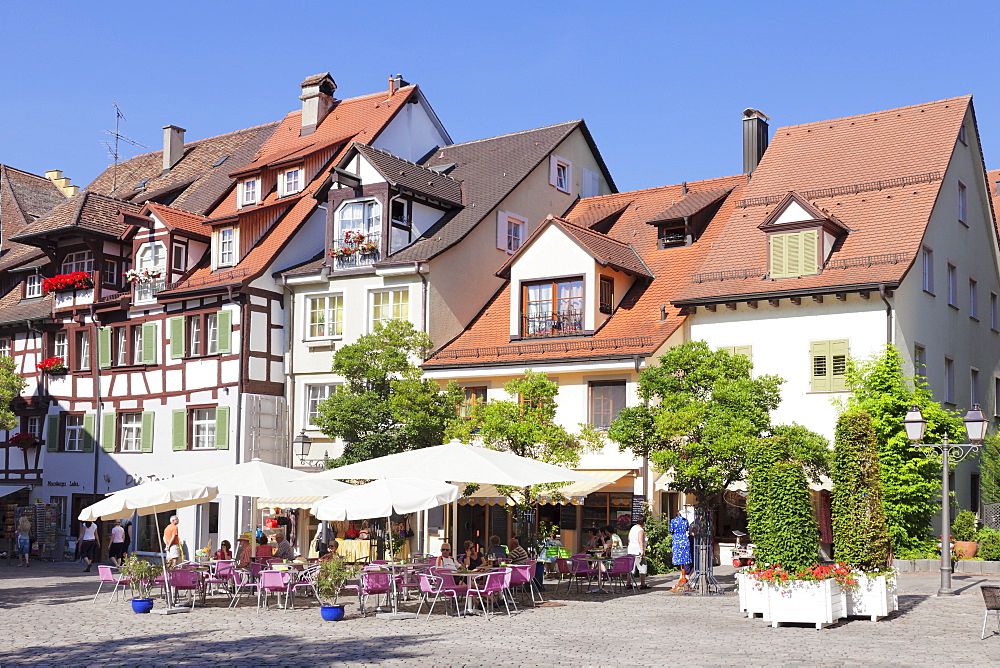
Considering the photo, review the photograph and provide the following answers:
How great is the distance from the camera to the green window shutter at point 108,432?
3950 centimetres

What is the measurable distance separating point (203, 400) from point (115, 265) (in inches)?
292

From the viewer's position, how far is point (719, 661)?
1413 cm

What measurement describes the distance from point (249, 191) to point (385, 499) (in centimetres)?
2189

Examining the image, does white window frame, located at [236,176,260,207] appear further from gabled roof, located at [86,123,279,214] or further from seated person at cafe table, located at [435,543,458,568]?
seated person at cafe table, located at [435,543,458,568]

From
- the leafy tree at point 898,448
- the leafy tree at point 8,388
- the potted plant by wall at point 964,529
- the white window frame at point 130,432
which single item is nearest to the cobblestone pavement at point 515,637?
the leafy tree at point 898,448

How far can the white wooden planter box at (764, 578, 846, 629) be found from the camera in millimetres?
17547

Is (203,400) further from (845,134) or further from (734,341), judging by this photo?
(845,134)

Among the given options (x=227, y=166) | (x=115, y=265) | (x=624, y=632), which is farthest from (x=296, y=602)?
(x=227, y=166)

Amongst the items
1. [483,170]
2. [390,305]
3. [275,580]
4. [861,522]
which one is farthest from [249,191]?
[861,522]

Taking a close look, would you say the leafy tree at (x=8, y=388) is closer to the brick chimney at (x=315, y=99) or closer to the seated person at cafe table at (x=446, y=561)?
the brick chimney at (x=315, y=99)

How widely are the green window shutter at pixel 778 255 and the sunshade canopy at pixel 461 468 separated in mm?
10058

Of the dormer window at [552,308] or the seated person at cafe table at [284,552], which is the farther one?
the dormer window at [552,308]

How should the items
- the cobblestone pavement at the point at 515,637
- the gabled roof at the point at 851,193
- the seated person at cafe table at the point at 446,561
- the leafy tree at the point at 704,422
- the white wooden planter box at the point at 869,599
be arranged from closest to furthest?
the cobblestone pavement at the point at 515,637
the white wooden planter box at the point at 869,599
the seated person at cafe table at the point at 446,561
the leafy tree at the point at 704,422
the gabled roof at the point at 851,193

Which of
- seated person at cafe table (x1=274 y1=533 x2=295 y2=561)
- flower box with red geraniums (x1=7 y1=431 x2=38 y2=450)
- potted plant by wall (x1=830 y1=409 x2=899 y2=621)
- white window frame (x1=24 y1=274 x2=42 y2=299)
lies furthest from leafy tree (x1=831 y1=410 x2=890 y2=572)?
white window frame (x1=24 y1=274 x2=42 y2=299)
